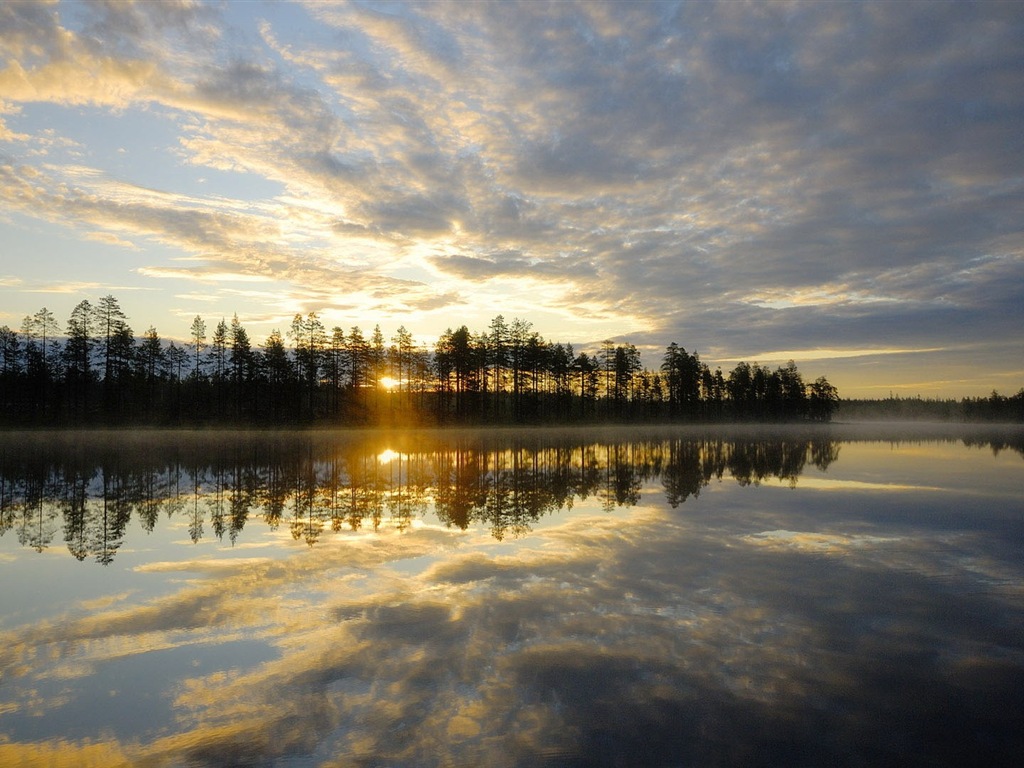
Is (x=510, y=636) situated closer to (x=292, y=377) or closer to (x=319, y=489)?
(x=319, y=489)

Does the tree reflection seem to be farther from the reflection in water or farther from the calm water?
the calm water

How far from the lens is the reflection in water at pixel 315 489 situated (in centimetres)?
1681

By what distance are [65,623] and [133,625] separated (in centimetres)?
115

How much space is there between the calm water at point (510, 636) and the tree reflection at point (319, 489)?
30 cm

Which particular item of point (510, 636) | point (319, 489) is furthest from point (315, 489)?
point (510, 636)

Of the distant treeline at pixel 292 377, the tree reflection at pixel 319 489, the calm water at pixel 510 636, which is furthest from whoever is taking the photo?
the distant treeline at pixel 292 377

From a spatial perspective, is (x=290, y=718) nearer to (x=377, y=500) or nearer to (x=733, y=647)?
(x=733, y=647)

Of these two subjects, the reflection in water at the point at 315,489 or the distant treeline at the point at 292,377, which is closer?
the reflection in water at the point at 315,489

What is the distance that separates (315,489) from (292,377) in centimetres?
8909

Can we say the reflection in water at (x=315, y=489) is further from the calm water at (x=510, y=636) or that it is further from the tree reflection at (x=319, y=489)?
the calm water at (x=510, y=636)

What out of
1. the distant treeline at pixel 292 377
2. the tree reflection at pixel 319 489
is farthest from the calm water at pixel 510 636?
the distant treeline at pixel 292 377

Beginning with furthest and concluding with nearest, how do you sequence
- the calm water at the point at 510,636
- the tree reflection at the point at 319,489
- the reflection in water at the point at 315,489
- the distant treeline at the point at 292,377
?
the distant treeline at the point at 292,377 → the reflection in water at the point at 315,489 → the tree reflection at the point at 319,489 → the calm water at the point at 510,636

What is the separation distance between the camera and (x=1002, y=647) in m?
8.22

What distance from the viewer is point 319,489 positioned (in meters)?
24.0
